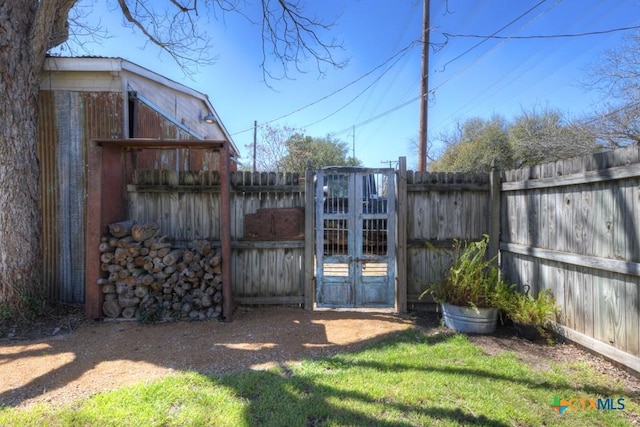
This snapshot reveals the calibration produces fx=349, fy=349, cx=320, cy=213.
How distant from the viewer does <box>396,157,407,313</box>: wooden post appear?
4.84 m

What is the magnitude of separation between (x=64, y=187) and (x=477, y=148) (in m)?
20.2

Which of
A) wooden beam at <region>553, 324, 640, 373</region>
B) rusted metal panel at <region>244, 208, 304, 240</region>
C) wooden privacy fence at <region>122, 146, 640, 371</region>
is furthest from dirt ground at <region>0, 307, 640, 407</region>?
rusted metal panel at <region>244, 208, 304, 240</region>

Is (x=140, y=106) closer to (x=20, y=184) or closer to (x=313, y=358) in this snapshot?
(x=20, y=184)

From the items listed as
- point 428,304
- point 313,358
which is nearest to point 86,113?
point 313,358

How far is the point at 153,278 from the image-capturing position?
446 cm

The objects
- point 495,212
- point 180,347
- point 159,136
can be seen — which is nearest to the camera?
point 180,347

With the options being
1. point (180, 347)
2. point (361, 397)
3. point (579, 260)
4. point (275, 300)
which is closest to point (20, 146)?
point (180, 347)

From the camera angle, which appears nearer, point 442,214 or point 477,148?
point 442,214

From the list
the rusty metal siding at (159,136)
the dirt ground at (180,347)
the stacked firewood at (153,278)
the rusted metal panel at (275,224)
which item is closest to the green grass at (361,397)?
the dirt ground at (180,347)

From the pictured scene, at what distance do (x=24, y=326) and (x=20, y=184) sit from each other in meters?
1.74

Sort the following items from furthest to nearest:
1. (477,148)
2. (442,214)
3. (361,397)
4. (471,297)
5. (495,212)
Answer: (477,148) → (442,214) → (495,212) → (471,297) → (361,397)

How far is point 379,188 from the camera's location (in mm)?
5004

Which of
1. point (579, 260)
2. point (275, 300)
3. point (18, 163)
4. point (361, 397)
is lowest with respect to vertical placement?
point (361, 397)

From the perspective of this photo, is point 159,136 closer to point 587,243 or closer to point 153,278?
point 153,278
